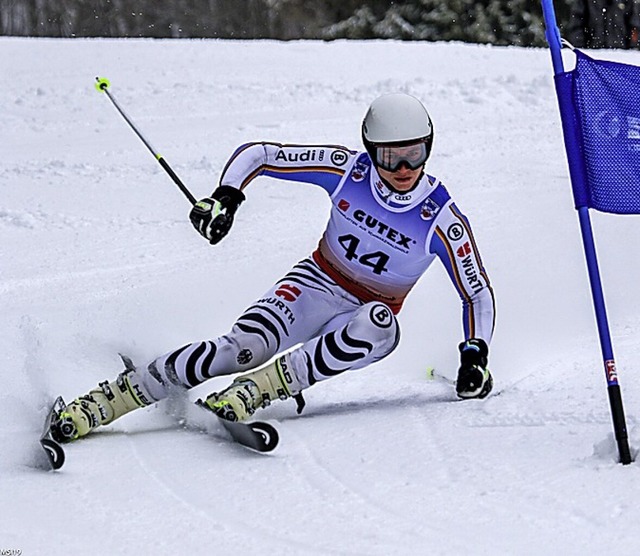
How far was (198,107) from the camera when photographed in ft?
37.4

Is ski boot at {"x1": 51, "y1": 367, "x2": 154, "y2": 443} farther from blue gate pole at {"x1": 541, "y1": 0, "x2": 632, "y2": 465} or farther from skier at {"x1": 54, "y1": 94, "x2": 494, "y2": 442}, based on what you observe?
blue gate pole at {"x1": 541, "y1": 0, "x2": 632, "y2": 465}

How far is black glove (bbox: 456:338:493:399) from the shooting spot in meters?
4.59

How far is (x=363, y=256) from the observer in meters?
5.09

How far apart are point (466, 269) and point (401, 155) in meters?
0.53

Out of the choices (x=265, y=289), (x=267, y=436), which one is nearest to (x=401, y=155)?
(x=267, y=436)

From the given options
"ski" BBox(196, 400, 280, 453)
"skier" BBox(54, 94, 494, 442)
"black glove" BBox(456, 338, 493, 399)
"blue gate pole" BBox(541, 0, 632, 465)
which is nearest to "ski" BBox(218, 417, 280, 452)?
"ski" BBox(196, 400, 280, 453)

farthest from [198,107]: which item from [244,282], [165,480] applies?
[165,480]

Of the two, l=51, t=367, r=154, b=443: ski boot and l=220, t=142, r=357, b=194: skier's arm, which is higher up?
l=220, t=142, r=357, b=194: skier's arm

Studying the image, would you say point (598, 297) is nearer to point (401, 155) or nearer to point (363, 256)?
point (401, 155)

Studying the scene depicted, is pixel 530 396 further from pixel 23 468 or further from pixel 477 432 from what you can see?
pixel 23 468

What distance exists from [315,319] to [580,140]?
1.44 m

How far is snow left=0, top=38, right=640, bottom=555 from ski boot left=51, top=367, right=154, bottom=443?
0.31 ft

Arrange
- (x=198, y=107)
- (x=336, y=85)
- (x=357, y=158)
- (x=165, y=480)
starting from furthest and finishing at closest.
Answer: (x=336, y=85) → (x=198, y=107) → (x=357, y=158) → (x=165, y=480)

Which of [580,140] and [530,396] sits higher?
[580,140]
